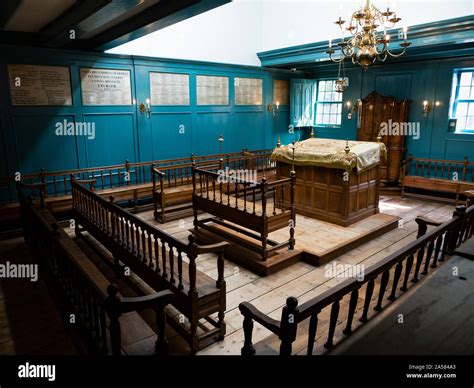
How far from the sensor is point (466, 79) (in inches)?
321

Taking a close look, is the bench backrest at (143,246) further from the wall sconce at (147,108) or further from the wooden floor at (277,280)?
the wall sconce at (147,108)

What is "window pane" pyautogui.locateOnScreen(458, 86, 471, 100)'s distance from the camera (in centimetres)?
815

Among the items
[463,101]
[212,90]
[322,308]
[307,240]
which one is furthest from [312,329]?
[463,101]

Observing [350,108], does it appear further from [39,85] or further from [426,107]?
[39,85]

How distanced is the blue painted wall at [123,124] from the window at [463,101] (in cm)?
450

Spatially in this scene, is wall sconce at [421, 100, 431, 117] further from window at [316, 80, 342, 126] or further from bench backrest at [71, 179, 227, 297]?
bench backrest at [71, 179, 227, 297]

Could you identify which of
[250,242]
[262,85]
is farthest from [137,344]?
[262,85]

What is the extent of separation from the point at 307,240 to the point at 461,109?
5673 millimetres

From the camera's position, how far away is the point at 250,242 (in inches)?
201

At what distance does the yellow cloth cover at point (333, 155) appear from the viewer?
5.68 m

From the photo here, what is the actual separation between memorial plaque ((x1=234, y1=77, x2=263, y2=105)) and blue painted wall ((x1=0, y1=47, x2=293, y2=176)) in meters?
0.14

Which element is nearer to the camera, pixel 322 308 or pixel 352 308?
pixel 322 308

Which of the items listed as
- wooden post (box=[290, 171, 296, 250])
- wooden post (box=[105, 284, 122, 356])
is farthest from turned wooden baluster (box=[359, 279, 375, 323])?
wooden post (box=[290, 171, 296, 250])

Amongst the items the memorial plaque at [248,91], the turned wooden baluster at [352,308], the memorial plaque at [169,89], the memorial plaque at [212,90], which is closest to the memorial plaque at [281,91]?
the memorial plaque at [248,91]
